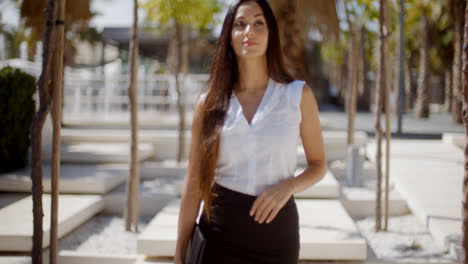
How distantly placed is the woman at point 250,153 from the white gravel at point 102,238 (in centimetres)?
202

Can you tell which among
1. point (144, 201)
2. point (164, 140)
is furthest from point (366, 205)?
point (164, 140)

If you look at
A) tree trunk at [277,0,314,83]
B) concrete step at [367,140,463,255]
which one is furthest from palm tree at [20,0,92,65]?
concrete step at [367,140,463,255]

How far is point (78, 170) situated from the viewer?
15.1 feet

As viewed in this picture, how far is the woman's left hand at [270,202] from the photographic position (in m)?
1.22

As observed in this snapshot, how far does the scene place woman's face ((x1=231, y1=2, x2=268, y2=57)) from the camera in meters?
1.30

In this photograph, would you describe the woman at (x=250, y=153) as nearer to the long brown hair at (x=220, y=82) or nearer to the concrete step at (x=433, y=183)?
the long brown hair at (x=220, y=82)

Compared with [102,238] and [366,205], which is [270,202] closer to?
[102,238]

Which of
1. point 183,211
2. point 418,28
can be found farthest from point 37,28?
point 418,28

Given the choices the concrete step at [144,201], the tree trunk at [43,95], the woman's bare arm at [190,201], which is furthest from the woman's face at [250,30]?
the concrete step at [144,201]

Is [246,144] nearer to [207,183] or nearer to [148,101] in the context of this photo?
[207,183]

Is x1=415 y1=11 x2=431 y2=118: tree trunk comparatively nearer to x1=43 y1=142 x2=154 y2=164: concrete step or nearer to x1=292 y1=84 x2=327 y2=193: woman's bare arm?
x1=43 y1=142 x2=154 y2=164: concrete step

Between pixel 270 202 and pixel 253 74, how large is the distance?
1.59 feet

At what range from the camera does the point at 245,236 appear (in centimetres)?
127

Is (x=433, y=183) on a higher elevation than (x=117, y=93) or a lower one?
lower
